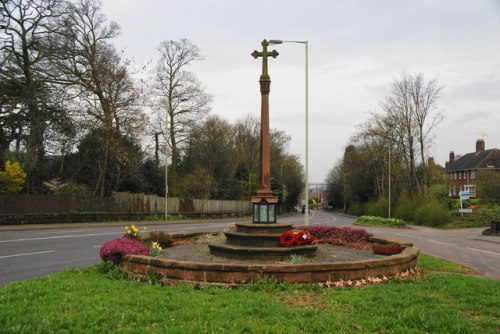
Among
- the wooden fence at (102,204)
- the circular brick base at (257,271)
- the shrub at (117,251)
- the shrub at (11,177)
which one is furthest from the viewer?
the wooden fence at (102,204)

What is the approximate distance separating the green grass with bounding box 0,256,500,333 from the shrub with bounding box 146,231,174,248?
450cm

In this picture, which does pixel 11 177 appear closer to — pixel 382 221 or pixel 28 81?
pixel 28 81

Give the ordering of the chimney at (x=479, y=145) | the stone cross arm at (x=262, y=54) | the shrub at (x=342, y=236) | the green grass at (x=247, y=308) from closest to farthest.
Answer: the green grass at (x=247, y=308) < the stone cross arm at (x=262, y=54) < the shrub at (x=342, y=236) < the chimney at (x=479, y=145)

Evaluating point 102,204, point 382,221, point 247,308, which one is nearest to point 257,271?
point 247,308

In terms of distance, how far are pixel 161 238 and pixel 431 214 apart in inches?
1299

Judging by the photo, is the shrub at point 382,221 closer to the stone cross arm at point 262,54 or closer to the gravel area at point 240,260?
the gravel area at point 240,260

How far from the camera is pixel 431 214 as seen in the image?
132 ft

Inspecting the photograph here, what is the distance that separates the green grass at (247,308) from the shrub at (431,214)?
33.2 meters

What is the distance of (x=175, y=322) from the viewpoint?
223 inches

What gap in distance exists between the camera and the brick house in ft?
255

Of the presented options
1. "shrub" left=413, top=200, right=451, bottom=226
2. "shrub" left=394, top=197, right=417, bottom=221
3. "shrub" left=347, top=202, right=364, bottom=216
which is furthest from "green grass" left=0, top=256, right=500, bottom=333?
"shrub" left=347, top=202, right=364, bottom=216

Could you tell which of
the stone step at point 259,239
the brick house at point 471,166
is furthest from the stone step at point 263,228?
the brick house at point 471,166

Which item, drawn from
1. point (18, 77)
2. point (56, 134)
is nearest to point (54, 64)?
point (18, 77)

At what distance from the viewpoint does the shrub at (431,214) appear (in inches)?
1547
